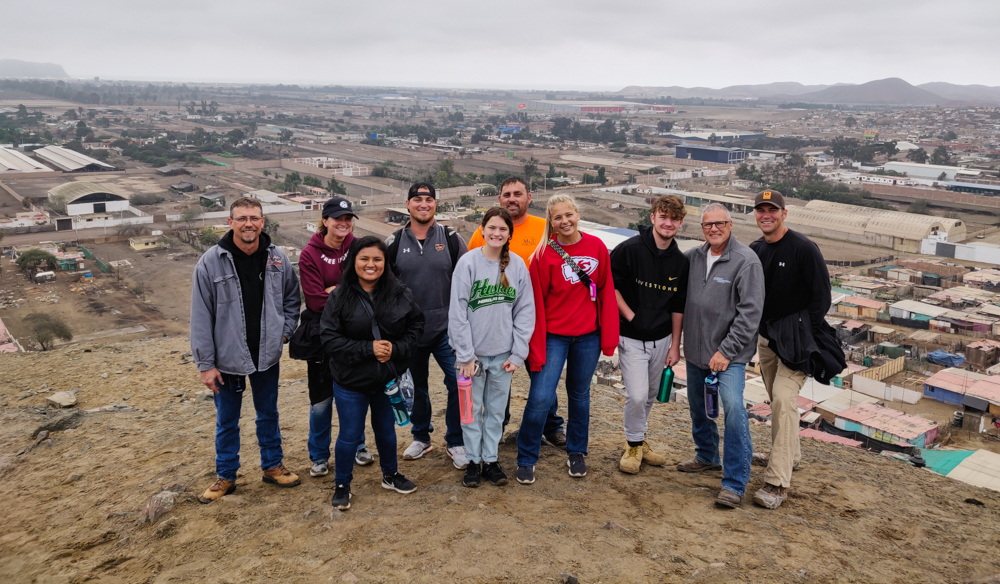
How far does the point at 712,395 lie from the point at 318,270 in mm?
1942

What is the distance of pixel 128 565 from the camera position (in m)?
2.59

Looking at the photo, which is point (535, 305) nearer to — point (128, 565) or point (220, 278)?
point (220, 278)

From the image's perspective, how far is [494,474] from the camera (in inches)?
126

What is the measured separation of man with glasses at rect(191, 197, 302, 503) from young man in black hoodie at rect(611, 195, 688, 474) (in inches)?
63.1

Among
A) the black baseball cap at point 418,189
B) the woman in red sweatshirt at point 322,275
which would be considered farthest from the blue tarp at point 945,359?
the woman in red sweatshirt at point 322,275

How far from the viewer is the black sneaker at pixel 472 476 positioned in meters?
3.14

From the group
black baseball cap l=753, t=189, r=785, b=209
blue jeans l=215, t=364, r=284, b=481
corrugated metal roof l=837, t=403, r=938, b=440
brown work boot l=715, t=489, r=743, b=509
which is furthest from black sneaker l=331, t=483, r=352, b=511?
corrugated metal roof l=837, t=403, r=938, b=440

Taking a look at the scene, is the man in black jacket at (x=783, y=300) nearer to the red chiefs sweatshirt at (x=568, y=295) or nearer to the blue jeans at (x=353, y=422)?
the red chiefs sweatshirt at (x=568, y=295)

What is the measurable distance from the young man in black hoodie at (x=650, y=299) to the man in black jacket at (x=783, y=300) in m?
0.38

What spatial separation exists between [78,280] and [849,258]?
80.4 feet

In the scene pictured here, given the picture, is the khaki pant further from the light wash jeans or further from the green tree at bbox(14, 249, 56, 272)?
the green tree at bbox(14, 249, 56, 272)

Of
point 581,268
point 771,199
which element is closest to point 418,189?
point 581,268

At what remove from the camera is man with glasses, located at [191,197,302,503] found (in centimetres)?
297

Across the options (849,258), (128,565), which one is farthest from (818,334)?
(849,258)
